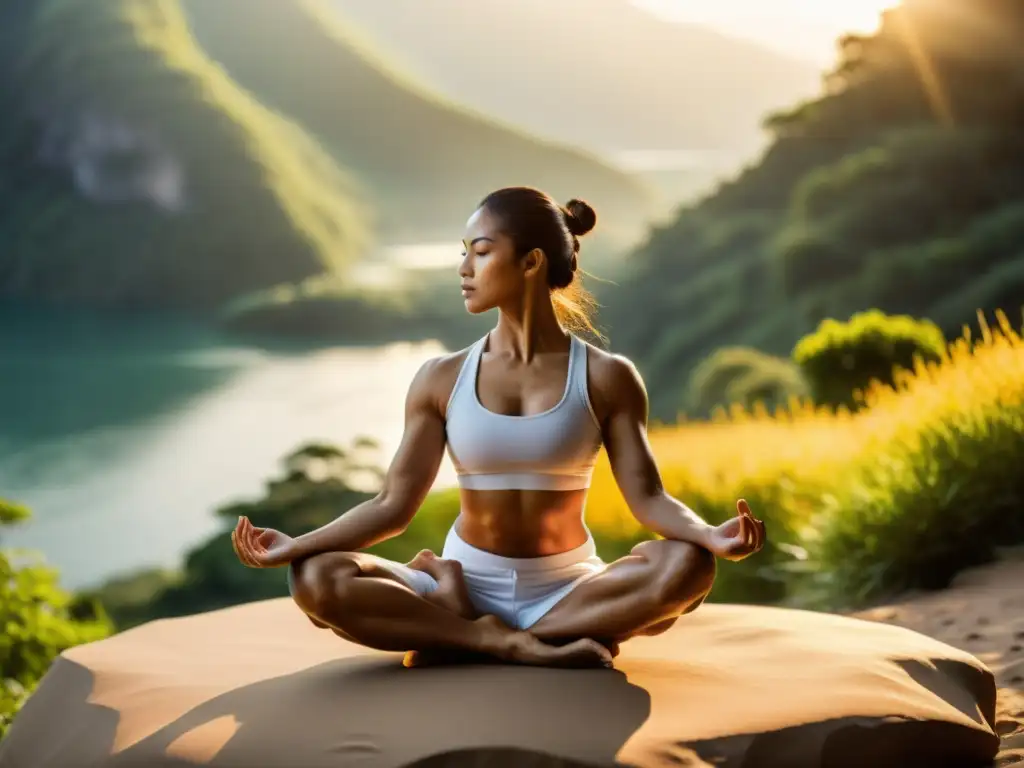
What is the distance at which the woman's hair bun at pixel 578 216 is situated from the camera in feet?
9.22

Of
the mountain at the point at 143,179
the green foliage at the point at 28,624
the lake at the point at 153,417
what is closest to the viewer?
the green foliage at the point at 28,624

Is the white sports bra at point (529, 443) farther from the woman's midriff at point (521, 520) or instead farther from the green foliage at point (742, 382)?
the green foliage at point (742, 382)

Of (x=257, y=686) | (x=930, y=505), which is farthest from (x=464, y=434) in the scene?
(x=930, y=505)

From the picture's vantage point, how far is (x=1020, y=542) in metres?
4.55

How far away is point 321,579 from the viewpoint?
256 cm

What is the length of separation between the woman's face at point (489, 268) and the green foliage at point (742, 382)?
6.79 metres

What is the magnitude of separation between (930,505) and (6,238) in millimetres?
10062

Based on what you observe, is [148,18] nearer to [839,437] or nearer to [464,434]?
[839,437]

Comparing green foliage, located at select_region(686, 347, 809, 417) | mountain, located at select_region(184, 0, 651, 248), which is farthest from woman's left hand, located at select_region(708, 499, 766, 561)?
mountain, located at select_region(184, 0, 651, 248)

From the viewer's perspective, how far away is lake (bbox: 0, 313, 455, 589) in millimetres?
9055

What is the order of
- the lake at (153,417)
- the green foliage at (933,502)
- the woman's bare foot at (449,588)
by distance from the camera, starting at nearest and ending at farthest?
1. the woman's bare foot at (449,588)
2. the green foliage at (933,502)
3. the lake at (153,417)

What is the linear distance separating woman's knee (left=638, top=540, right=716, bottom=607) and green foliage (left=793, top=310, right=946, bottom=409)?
16.7ft

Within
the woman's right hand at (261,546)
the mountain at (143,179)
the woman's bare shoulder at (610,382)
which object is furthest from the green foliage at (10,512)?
the mountain at (143,179)

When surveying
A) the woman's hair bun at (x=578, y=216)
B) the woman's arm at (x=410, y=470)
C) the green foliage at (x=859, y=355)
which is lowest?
the woman's arm at (x=410, y=470)
